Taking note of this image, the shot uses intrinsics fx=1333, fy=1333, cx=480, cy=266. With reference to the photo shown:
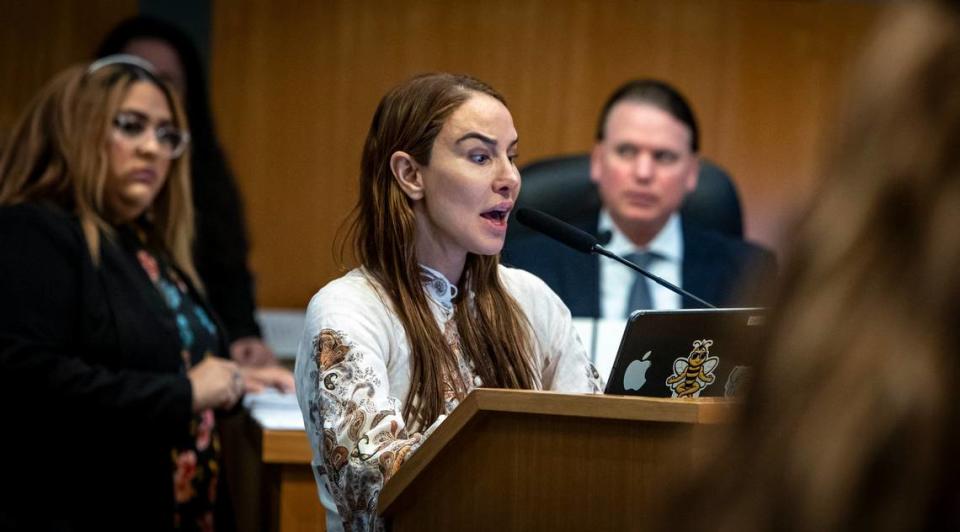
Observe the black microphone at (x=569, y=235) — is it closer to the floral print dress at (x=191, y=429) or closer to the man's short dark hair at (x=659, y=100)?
the floral print dress at (x=191, y=429)

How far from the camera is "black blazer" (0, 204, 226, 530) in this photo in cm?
226

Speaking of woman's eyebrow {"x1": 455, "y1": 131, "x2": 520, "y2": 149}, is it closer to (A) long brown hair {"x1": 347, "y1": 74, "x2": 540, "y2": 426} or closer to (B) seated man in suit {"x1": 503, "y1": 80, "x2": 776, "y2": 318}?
(A) long brown hair {"x1": 347, "y1": 74, "x2": 540, "y2": 426}

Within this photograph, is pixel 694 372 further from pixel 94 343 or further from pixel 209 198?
pixel 209 198

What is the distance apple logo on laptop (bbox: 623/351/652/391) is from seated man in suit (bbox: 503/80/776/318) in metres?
1.29

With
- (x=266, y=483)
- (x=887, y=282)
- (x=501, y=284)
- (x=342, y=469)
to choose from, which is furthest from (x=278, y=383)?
(x=887, y=282)

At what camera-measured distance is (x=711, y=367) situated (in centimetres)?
155

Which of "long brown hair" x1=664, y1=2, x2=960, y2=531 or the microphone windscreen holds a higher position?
"long brown hair" x1=664, y1=2, x2=960, y2=531

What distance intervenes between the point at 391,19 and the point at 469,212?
266 centimetres

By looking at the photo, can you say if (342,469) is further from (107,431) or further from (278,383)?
(278,383)

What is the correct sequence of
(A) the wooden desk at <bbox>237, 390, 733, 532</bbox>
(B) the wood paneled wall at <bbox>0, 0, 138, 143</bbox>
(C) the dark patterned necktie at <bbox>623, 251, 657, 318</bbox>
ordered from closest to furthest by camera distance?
(A) the wooden desk at <bbox>237, 390, 733, 532</bbox> → (C) the dark patterned necktie at <bbox>623, 251, 657, 318</bbox> → (B) the wood paneled wall at <bbox>0, 0, 138, 143</bbox>

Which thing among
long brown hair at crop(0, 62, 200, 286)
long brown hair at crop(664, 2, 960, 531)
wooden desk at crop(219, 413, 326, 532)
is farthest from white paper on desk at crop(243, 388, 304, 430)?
long brown hair at crop(664, 2, 960, 531)

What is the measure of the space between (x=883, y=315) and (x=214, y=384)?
7.08 ft

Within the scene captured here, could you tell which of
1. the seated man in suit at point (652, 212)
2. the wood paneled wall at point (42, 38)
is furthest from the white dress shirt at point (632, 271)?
the wood paneled wall at point (42, 38)

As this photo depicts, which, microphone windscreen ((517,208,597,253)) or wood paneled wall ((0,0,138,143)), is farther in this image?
wood paneled wall ((0,0,138,143))
